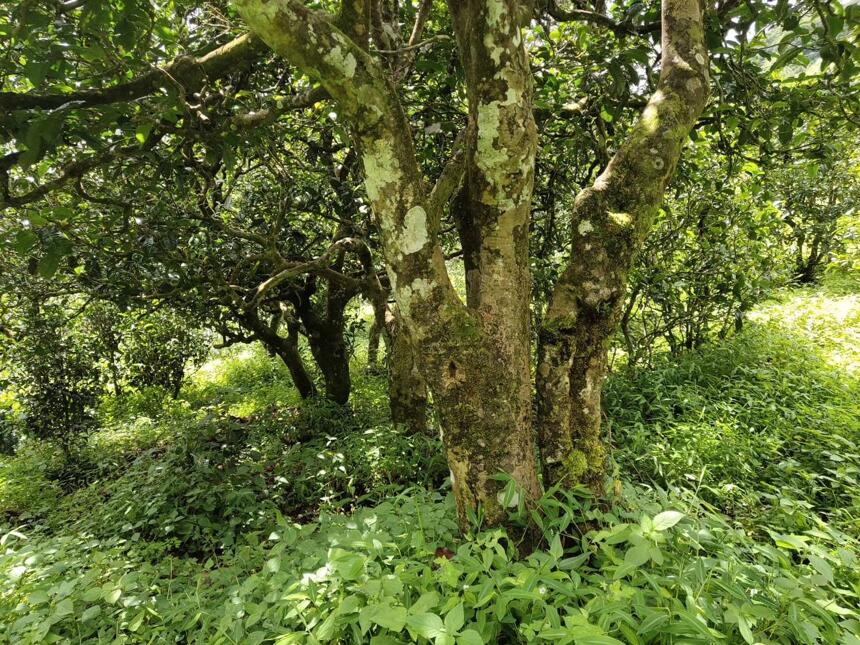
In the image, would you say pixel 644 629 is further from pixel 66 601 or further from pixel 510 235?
pixel 66 601

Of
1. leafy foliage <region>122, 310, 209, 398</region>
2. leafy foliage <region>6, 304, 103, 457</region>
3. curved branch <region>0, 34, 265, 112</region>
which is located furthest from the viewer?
leafy foliage <region>122, 310, 209, 398</region>

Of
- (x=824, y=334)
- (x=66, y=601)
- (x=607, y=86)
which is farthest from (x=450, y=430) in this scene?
(x=824, y=334)

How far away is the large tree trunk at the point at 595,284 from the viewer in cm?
198

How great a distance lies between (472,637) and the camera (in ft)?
4.11

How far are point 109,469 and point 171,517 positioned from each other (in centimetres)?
307

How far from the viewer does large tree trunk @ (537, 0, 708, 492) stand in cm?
Result: 198

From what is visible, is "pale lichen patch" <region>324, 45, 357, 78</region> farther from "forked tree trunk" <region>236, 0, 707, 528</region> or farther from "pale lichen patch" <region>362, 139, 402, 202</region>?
"pale lichen patch" <region>362, 139, 402, 202</region>

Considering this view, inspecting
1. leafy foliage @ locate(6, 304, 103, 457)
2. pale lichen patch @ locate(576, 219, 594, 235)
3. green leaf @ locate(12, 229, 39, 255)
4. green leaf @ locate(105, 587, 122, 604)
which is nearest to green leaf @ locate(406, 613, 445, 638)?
green leaf @ locate(105, 587, 122, 604)

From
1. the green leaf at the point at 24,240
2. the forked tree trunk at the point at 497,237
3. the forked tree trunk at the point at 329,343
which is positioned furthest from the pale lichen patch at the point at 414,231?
the forked tree trunk at the point at 329,343

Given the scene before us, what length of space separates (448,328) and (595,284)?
2.22ft

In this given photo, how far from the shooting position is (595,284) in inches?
77.5

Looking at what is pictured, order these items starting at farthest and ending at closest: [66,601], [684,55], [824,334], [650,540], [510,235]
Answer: [824,334] → [684,55] → [510,235] → [66,601] → [650,540]

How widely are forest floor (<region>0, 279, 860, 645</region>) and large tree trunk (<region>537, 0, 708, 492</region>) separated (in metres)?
0.25

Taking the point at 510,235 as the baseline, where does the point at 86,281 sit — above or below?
above
